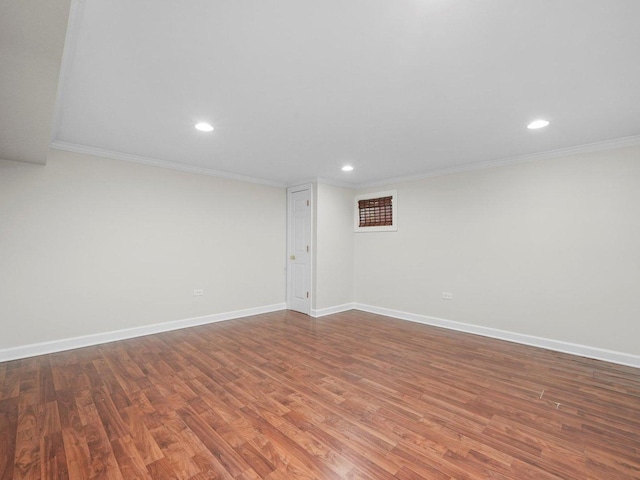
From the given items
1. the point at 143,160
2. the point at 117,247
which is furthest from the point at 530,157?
the point at 117,247

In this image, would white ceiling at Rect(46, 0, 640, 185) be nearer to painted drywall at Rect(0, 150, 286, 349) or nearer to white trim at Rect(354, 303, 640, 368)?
painted drywall at Rect(0, 150, 286, 349)

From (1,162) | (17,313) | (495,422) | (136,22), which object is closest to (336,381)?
(495,422)

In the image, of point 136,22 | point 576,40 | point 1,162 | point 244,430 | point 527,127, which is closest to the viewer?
point 136,22

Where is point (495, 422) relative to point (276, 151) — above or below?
below

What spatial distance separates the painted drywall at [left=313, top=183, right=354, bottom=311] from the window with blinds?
0.79 feet

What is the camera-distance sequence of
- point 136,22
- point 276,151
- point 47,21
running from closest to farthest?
point 47,21, point 136,22, point 276,151

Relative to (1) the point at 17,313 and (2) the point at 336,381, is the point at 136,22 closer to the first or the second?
(2) the point at 336,381

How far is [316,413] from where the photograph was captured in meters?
2.22

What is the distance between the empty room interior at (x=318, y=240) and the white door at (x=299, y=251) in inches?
2.1

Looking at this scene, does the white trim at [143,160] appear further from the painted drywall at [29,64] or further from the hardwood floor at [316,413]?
the hardwood floor at [316,413]

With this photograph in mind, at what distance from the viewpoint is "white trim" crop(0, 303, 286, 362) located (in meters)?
3.24

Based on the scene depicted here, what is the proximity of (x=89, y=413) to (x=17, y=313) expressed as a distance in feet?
6.48

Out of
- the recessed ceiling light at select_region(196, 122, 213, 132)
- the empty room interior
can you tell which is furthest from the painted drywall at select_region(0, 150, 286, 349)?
the recessed ceiling light at select_region(196, 122, 213, 132)

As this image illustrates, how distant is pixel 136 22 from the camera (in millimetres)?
1561
